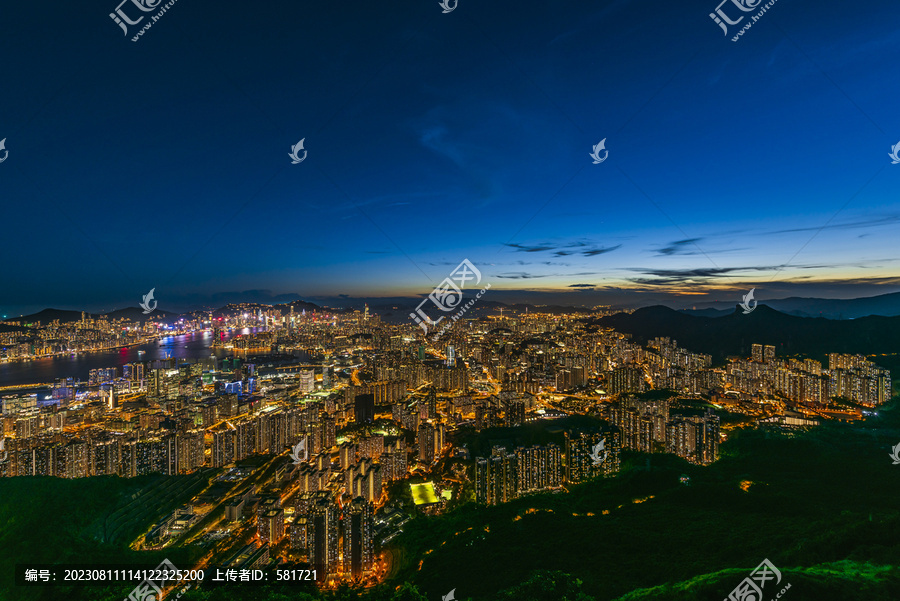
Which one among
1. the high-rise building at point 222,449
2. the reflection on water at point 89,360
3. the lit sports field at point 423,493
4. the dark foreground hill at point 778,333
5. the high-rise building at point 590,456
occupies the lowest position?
the lit sports field at point 423,493

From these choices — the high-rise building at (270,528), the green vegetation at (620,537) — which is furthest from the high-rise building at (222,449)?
the high-rise building at (270,528)

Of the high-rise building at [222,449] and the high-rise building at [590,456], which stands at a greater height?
the high-rise building at [222,449]

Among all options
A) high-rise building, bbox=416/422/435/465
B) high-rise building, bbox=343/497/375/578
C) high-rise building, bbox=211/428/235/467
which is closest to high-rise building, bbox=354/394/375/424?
high-rise building, bbox=416/422/435/465

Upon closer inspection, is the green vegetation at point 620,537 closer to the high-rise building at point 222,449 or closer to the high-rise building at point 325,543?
the high-rise building at point 325,543

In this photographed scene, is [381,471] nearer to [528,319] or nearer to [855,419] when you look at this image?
[855,419]

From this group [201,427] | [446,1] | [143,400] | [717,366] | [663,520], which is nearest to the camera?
[446,1]

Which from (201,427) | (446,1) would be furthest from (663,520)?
(201,427)

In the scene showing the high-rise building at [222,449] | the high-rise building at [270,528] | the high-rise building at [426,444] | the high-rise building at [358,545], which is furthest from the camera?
the high-rise building at [426,444]
